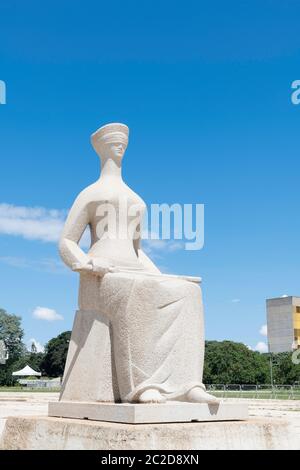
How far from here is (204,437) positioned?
6555 millimetres

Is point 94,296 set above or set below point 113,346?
above

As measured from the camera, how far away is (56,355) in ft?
235

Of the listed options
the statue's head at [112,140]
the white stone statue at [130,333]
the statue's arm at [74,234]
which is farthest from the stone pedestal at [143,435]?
the statue's head at [112,140]

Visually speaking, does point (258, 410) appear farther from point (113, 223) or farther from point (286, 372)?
point (286, 372)

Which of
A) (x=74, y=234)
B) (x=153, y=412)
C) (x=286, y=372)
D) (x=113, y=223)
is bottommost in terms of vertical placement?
(x=153, y=412)

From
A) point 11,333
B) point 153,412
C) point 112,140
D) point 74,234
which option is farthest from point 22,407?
point 11,333

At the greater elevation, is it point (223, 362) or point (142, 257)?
point (223, 362)

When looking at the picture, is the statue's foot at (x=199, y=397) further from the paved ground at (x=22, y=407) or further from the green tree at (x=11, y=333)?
the green tree at (x=11, y=333)

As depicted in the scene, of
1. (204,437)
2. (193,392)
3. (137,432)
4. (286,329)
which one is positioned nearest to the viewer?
(137,432)

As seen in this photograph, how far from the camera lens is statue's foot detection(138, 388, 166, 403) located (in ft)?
22.6

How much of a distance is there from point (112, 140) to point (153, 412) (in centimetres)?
388
